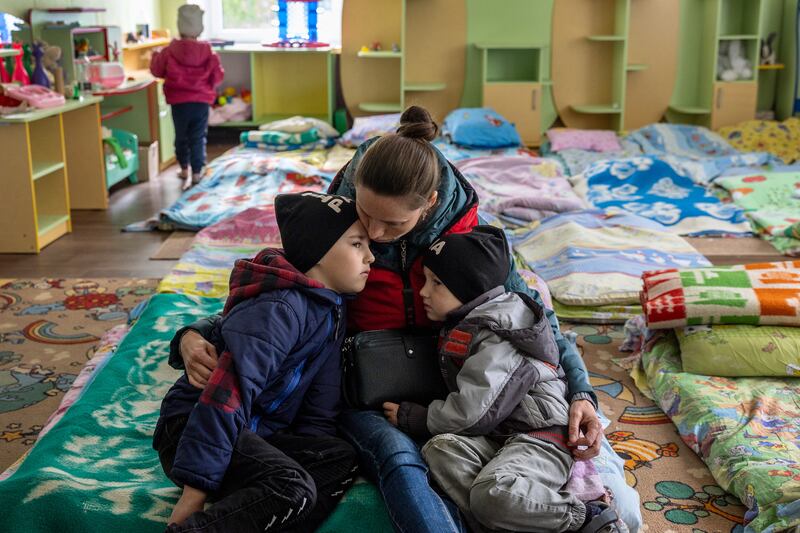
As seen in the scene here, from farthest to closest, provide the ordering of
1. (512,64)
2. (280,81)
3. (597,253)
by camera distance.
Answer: (280,81)
(512,64)
(597,253)

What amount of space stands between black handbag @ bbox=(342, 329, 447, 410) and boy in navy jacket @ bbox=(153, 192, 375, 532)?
37 millimetres

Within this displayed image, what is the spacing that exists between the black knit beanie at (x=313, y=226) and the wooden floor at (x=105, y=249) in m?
2.20

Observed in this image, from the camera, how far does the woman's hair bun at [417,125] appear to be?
1.91 meters

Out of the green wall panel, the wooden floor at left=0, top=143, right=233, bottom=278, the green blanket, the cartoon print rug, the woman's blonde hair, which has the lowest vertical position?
the cartoon print rug

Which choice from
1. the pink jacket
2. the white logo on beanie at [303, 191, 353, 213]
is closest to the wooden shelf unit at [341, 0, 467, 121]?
the pink jacket

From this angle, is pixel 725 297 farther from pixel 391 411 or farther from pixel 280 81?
pixel 280 81

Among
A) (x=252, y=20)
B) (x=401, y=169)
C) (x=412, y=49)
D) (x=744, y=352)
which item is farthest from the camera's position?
(x=252, y=20)

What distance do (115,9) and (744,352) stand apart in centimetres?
496

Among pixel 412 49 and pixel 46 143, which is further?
pixel 412 49

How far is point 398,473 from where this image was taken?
1.61m

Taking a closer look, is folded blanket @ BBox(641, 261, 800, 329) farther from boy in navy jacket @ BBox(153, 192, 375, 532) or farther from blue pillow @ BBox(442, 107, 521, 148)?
blue pillow @ BBox(442, 107, 521, 148)

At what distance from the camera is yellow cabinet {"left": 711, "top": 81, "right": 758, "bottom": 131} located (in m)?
6.18

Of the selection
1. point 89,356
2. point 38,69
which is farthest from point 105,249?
point 89,356

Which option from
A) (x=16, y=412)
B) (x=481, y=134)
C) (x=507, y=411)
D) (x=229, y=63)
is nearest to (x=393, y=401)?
(x=507, y=411)
